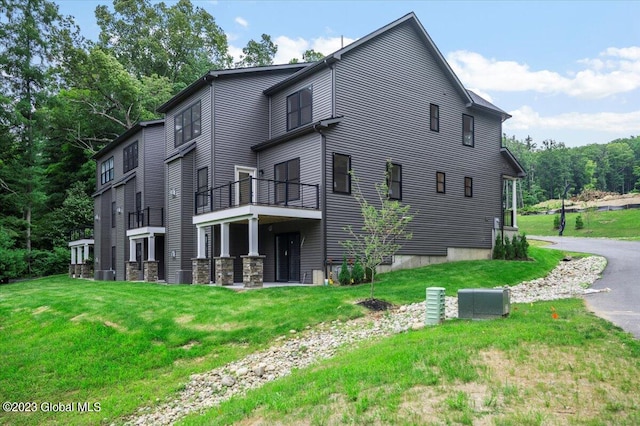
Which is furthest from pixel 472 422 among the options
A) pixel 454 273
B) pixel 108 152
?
pixel 108 152

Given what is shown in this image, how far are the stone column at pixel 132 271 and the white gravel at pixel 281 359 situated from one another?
18.2 meters

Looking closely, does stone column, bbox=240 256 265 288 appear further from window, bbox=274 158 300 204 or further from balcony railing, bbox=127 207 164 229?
balcony railing, bbox=127 207 164 229

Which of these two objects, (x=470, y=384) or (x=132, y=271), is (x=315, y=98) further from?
(x=470, y=384)

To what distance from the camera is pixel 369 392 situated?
5.91 meters

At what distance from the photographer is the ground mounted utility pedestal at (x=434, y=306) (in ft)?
32.1

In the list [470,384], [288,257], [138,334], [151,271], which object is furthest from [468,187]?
[470,384]

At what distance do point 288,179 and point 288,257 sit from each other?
10.4 feet

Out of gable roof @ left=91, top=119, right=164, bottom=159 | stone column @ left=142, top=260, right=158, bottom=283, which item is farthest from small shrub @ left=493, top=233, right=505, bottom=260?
gable roof @ left=91, top=119, right=164, bottom=159

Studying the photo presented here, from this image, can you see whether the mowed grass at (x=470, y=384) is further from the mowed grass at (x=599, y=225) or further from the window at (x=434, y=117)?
the mowed grass at (x=599, y=225)

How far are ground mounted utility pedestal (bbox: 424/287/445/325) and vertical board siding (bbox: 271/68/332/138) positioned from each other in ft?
34.6

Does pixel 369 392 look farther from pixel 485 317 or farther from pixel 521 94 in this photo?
pixel 521 94

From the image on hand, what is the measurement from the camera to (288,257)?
20062mm

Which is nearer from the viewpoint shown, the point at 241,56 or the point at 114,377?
the point at 114,377

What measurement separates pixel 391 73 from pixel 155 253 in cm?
1561
